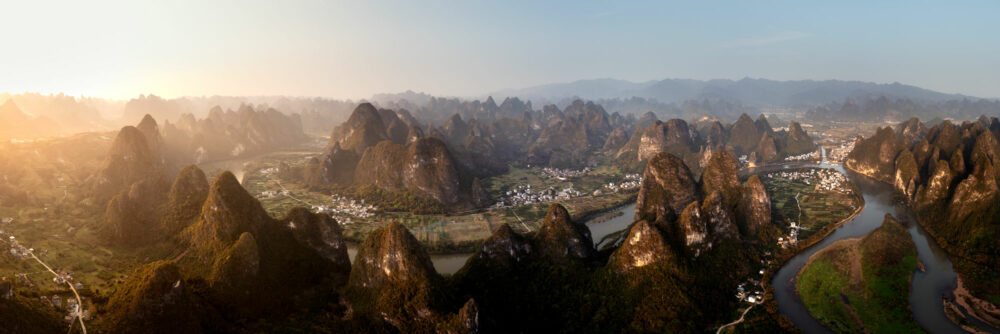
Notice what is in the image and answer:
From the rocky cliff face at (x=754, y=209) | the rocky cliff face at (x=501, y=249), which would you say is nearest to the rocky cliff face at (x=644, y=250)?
the rocky cliff face at (x=501, y=249)

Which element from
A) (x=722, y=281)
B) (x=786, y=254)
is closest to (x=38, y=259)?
(x=722, y=281)

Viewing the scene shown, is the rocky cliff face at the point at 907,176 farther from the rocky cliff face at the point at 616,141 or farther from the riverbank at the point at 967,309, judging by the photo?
the rocky cliff face at the point at 616,141

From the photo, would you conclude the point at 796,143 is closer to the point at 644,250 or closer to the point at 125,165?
the point at 644,250

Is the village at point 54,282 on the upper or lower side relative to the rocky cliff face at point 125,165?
lower

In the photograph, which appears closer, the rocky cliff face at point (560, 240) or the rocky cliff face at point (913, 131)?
the rocky cliff face at point (560, 240)

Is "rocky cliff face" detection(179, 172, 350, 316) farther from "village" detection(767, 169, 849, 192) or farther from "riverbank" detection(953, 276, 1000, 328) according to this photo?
"village" detection(767, 169, 849, 192)

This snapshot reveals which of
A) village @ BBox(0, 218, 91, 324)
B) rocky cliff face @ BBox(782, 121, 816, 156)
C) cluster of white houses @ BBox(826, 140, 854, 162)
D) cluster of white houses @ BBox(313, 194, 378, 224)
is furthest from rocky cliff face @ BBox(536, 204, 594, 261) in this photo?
cluster of white houses @ BBox(826, 140, 854, 162)

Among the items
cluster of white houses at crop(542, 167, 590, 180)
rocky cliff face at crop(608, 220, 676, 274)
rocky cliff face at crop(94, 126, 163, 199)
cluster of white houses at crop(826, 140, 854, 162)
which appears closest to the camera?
rocky cliff face at crop(608, 220, 676, 274)
